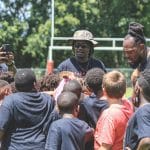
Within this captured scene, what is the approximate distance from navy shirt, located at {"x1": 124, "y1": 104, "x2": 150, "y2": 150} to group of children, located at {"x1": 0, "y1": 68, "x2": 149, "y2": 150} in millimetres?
591

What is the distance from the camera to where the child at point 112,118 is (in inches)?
204

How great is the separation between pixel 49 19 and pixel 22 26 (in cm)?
180

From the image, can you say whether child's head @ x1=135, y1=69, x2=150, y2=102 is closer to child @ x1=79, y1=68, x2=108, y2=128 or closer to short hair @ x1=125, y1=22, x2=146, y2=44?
child @ x1=79, y1=68, x2=108, y2=128

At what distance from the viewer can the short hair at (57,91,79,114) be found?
538cm

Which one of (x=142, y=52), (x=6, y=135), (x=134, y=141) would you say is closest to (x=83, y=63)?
(x=142, y=52)

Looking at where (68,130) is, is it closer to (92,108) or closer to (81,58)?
(92,108)

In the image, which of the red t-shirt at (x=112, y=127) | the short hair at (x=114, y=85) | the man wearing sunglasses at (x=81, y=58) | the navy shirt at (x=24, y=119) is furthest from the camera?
the man wearing sunglasses at (x=81, y=58)

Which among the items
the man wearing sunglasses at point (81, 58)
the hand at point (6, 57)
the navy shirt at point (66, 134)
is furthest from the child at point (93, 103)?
the hand at point (6, 57)

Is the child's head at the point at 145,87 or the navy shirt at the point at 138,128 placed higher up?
the child's head at the point at 145,87

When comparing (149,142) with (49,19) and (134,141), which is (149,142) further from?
(49,19)

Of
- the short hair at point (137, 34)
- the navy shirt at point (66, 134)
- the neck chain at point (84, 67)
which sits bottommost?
the navy shirt at point (66, 134)

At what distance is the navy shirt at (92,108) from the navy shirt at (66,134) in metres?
0.30

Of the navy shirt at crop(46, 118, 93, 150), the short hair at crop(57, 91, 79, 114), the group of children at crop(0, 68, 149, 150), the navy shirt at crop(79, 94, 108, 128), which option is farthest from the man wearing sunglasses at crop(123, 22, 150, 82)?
the navy shirt at crop(46, 118, 93, 150)

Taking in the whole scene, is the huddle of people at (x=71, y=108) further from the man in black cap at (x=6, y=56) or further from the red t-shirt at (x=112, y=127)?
the man in black cap at (x=6, y=56)
